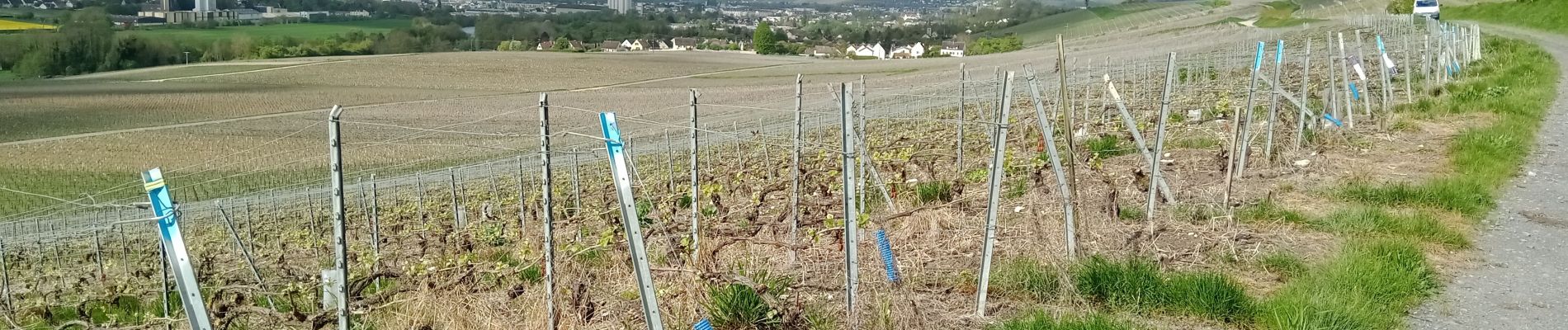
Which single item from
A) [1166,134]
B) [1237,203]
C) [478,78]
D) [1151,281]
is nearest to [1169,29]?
[478,78]

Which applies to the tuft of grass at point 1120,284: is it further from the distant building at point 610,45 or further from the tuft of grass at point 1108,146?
the distant building at point 610,45

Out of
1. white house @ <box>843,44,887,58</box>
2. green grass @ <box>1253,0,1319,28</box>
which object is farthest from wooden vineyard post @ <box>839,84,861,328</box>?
white house @ <box>843,44,887,58</box>

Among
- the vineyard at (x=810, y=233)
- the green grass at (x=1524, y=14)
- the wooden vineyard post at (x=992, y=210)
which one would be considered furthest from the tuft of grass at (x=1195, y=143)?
the green grass at (x=1524, y=14)

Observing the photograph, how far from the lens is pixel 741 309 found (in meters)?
5.48

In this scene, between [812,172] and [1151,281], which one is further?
[812,172]

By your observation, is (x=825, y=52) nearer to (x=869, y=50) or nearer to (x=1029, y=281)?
(x=869, y=50)

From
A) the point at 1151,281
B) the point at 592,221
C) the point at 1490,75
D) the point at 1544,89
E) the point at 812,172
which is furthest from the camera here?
the point at 1490,75

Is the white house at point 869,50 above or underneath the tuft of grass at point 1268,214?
above

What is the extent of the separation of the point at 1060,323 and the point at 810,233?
1569 millimetres

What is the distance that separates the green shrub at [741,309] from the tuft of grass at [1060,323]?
3.44 ft

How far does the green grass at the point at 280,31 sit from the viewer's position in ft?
142

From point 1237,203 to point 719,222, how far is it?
3.70 meters

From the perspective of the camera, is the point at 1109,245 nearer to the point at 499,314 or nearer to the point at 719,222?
the point at 719,222

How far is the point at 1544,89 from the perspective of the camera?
1688 cm
